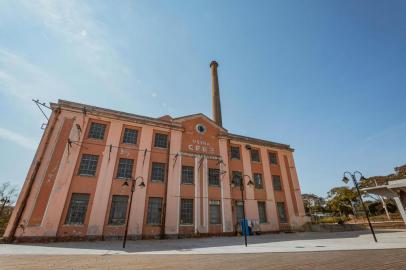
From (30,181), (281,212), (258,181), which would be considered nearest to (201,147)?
(258,181)

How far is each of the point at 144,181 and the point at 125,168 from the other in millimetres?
1914

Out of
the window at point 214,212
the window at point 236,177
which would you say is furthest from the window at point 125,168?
the window at point 236,177

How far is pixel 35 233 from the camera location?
12.1 m

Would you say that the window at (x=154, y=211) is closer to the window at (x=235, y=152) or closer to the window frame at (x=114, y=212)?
the window frame at (x=114, y=212)

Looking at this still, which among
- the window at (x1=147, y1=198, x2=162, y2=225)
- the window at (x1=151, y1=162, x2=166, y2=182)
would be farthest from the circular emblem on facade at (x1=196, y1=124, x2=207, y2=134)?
the window at (x1=147, y1=198, x2=162, y2=225)

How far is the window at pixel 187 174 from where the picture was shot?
17.6 m

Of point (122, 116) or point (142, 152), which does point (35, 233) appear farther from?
point (122, 116)

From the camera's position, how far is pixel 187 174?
17.9 metres

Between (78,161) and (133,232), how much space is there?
6798 millimetres

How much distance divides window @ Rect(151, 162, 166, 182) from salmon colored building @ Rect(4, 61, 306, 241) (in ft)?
0.29

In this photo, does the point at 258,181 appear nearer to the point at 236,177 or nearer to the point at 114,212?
the point at 236,177

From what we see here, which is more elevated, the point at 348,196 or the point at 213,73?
the point at 213,73

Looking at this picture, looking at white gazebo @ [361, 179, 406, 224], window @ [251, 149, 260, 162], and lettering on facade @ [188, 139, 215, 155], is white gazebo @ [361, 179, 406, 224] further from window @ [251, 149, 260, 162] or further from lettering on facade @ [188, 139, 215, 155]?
lettering on facade @ [188, 139, 215, 155]

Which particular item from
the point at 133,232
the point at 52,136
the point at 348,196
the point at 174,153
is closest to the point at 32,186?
the point at 52,136
